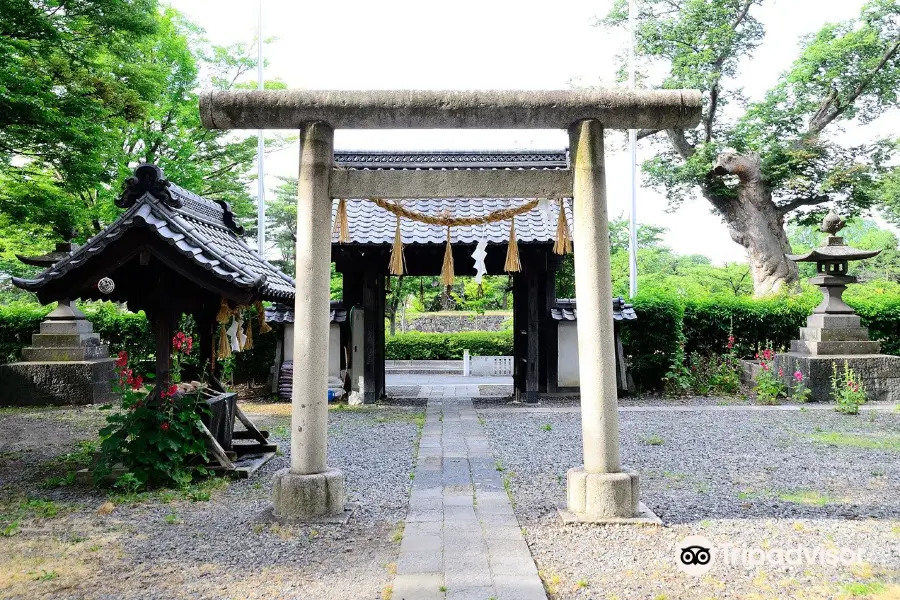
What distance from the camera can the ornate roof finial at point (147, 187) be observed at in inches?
251

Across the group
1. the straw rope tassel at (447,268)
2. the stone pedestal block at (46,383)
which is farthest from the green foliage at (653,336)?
the stone pedestal block at (46,383)

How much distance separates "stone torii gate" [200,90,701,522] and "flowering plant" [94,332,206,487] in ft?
5.34

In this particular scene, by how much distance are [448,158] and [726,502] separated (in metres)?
9.87

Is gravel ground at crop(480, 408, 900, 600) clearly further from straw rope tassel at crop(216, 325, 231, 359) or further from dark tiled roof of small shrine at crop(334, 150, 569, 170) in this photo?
dark tiled roof of small shrine at crop(334, 150, 569, 170)

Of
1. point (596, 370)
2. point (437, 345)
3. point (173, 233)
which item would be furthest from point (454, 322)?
point (596, 370)

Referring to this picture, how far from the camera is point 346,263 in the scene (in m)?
13.0

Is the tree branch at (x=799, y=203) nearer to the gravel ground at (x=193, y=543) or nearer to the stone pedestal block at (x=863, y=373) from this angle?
the stone pedestal block at (x=863, y=373)

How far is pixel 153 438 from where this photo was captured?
6094mm

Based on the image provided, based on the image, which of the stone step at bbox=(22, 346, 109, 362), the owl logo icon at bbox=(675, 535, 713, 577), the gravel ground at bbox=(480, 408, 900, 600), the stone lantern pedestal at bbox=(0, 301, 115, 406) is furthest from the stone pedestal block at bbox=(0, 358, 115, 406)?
the owl logo icon at bbox=(675, 535, 713, 577)

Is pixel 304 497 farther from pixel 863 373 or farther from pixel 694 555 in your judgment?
pixel 863 373

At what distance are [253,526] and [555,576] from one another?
236cm

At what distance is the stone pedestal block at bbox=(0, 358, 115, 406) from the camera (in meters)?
12.5

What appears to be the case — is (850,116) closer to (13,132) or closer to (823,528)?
(823,528)

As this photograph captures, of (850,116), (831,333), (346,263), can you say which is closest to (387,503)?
(346,263)
